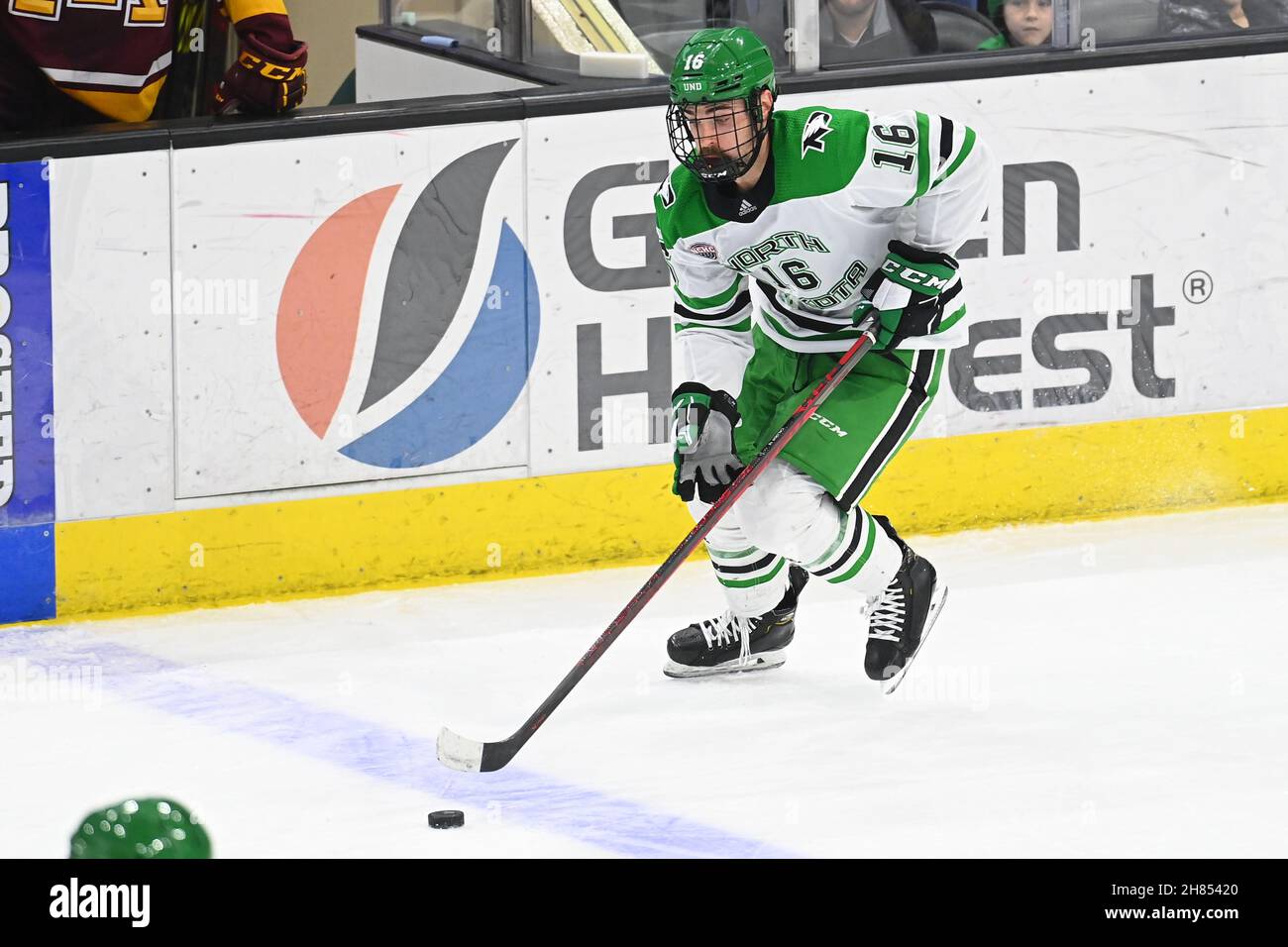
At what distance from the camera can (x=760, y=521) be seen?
3.60m

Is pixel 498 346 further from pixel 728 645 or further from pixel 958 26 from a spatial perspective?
pixel 958 26

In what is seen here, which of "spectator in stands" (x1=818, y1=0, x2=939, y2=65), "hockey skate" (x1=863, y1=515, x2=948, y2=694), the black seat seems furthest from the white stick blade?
the black seat

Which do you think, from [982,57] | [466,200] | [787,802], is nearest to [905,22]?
[982,57]

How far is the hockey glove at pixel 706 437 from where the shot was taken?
3.61 m

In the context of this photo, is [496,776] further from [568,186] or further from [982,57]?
[982,57]

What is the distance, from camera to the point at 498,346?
4527mm

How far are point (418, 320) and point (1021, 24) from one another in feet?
5.06

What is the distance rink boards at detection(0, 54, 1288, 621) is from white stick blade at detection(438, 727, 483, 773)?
1.19m

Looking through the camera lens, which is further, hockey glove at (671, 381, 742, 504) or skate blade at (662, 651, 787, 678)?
skate blade at (662, 651, 787, 678)

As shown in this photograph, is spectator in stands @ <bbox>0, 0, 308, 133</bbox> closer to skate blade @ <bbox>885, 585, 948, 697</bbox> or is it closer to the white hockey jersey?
the white hockey jersey

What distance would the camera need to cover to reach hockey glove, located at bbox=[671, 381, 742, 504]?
3613 mm

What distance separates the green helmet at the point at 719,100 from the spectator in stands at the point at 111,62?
4.35 feet

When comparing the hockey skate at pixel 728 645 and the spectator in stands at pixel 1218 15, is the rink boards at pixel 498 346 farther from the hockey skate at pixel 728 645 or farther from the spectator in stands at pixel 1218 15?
the hockey skate at pixel 728 645

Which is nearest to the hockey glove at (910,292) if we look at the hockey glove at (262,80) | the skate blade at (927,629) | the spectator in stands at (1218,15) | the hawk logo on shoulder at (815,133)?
the hawk logo on shoulder at (815,133)
